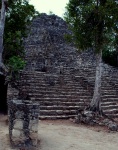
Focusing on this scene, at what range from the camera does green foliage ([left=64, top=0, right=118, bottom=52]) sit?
12.2m

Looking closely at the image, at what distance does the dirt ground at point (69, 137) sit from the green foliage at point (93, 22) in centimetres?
356

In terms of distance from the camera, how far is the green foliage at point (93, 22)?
1218cm

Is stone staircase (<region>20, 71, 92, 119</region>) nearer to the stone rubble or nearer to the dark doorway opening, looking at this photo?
the dark doorway opening

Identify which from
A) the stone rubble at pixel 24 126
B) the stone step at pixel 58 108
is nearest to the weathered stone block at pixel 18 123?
the stone rubble at pixel 24 126

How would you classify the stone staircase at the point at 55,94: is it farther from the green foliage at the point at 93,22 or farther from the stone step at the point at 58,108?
the green foliage at the point at 93,22

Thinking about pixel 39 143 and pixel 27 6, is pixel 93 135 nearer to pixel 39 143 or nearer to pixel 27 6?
pixel 39 143

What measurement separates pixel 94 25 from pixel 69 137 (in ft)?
17.4

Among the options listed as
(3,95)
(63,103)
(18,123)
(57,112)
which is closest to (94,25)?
(63,103)

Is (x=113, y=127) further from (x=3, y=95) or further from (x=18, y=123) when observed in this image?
(x=3, y=95)

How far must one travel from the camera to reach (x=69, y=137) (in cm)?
953

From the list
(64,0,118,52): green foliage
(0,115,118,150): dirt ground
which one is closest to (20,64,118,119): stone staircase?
(0,115,118,150): dirt ground

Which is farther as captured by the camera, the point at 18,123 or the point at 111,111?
the point at 111,111

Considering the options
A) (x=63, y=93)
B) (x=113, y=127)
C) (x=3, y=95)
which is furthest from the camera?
(x=3, y=95)

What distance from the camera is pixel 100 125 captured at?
1171 centimetres
